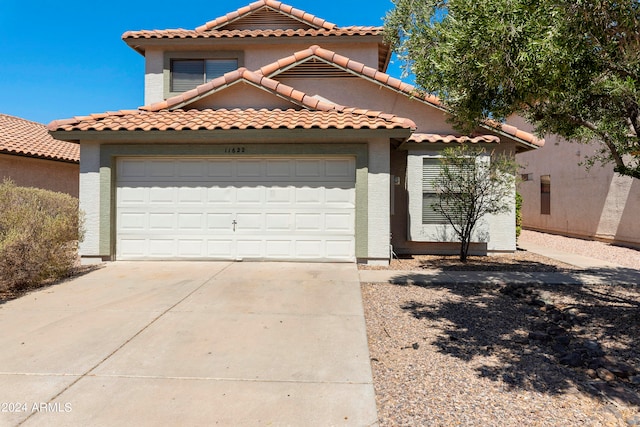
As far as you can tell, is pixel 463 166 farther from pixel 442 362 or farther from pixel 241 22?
pixel 241 22

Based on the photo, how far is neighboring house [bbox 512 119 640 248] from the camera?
13172 mm

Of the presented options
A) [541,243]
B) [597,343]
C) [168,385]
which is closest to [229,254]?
[168,385]

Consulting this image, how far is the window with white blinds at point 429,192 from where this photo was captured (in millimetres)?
10414

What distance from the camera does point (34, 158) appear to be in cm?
1579

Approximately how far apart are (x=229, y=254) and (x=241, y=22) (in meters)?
10.1

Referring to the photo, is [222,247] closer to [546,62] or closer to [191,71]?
[546,62]

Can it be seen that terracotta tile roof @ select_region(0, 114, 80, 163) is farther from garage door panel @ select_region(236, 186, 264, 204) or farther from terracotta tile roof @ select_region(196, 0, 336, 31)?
garage door panel @ select_region(236, 186, 264, 204)

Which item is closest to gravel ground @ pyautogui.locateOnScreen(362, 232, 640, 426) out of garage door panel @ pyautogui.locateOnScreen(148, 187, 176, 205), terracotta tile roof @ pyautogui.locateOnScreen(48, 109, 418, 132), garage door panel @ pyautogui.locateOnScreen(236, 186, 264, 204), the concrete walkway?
the concrete walkway

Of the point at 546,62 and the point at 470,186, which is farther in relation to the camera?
the point at 470,186

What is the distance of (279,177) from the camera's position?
9250mm

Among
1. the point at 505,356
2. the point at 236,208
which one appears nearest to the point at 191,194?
the point at 236,208

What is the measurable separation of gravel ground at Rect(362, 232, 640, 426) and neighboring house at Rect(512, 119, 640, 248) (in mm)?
6143

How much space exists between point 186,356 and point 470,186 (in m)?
7.73

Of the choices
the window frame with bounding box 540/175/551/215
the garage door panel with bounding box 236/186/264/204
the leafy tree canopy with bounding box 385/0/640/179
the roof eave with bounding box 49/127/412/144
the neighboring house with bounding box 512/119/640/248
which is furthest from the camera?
the window frame with bounding box 540/175/551/215
